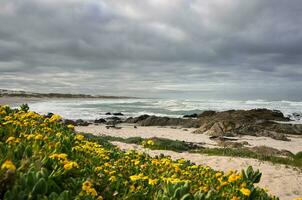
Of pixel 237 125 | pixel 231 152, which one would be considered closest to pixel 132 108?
pixel 237 125

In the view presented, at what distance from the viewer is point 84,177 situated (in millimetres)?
4543

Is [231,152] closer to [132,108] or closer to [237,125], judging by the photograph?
[237,125]

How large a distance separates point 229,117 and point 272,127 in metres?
5.09

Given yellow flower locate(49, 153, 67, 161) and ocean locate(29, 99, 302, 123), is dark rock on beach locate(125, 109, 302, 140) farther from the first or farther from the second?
yellow flower locate(49, 153, 67, 161)

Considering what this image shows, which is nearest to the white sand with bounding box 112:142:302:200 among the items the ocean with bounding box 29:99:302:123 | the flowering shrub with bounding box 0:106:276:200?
the flowering shrub with bounding box 0:106:276:200

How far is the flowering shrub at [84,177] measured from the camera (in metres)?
3.47

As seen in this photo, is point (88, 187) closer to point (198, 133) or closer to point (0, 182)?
point (0, 182)

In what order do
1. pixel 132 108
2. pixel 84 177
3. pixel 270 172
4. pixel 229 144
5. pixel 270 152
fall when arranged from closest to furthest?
pixel 84 177
pixel 270 172
pixel 270 152
pixel 229 144
pixel 132 108

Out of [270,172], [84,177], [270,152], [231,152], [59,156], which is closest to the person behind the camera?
[59,156]

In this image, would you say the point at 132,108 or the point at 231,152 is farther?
the point at 132,108

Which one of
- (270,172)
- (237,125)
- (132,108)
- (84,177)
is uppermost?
(84,177)

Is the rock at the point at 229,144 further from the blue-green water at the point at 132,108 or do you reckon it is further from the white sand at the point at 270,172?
the blue-green water at the point at 132,108

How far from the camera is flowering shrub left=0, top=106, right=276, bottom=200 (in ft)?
11.4

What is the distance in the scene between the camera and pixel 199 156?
16.8m
